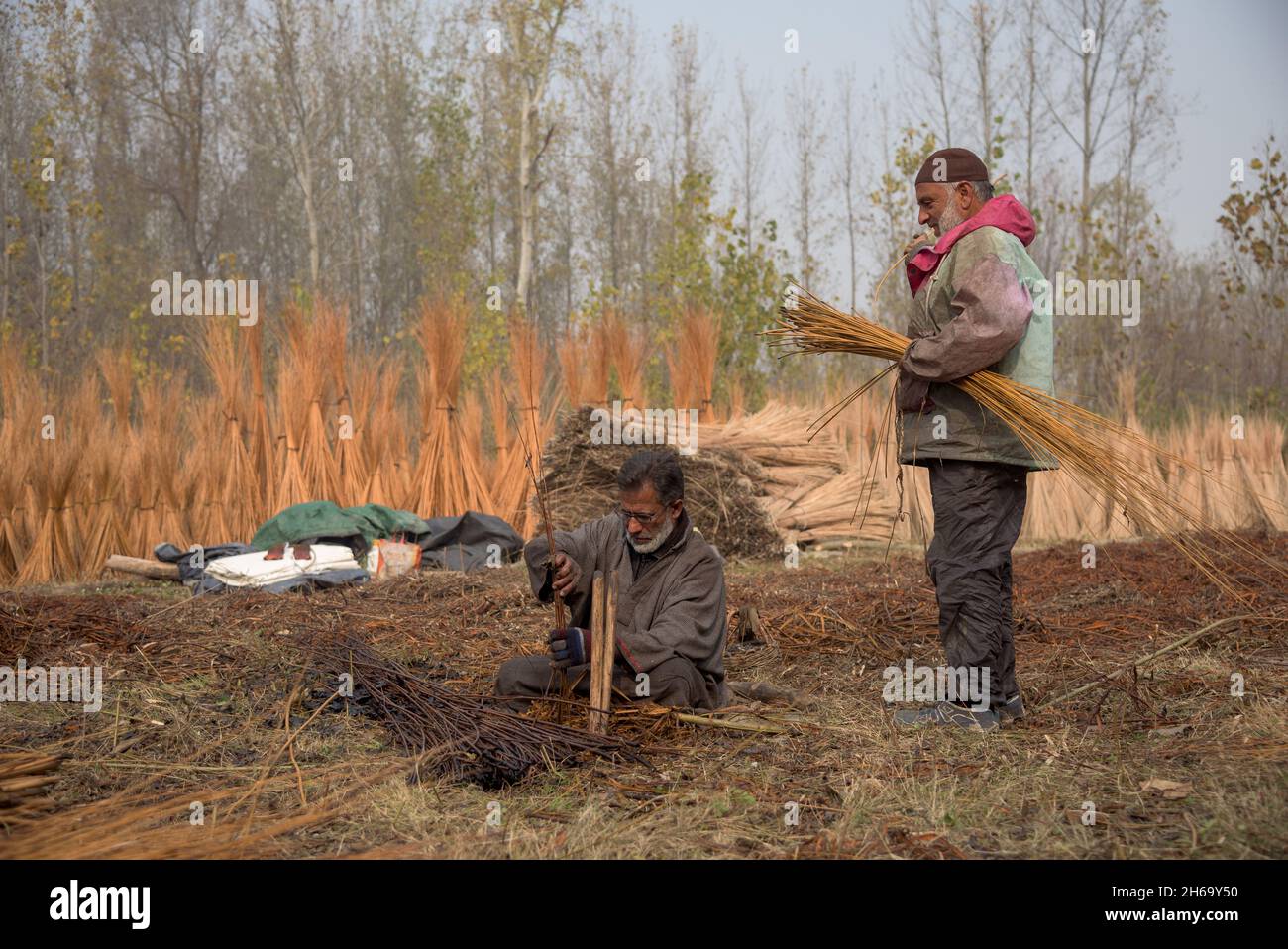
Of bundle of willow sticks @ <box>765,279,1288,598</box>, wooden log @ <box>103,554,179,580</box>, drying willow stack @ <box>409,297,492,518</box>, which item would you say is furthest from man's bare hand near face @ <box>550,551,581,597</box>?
drying willow stack @ <box>409,297,492,518</box>

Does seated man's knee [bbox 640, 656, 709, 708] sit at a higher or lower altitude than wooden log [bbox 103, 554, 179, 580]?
lower

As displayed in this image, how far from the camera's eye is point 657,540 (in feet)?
12.7

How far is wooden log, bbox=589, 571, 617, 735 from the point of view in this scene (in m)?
3.49

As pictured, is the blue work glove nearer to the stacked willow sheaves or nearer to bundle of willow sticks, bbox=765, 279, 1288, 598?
bundle of willow sticks, bbox=765, 279, 1288, 598

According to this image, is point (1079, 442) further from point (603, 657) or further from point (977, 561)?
point (603, 657)

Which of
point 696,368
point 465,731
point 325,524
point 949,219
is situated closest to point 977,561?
point 949,219

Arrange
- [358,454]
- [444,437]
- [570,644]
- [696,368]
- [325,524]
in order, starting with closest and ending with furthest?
[570,644], [325,524], [358,454], [444,437], [696,368]

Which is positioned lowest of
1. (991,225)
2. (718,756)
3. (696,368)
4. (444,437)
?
(718,756)

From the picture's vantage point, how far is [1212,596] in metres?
5.88

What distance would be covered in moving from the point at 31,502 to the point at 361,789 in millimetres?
5715

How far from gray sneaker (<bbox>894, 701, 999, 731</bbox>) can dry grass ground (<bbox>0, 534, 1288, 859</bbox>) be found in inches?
3.9

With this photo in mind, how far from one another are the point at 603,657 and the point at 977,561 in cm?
124
